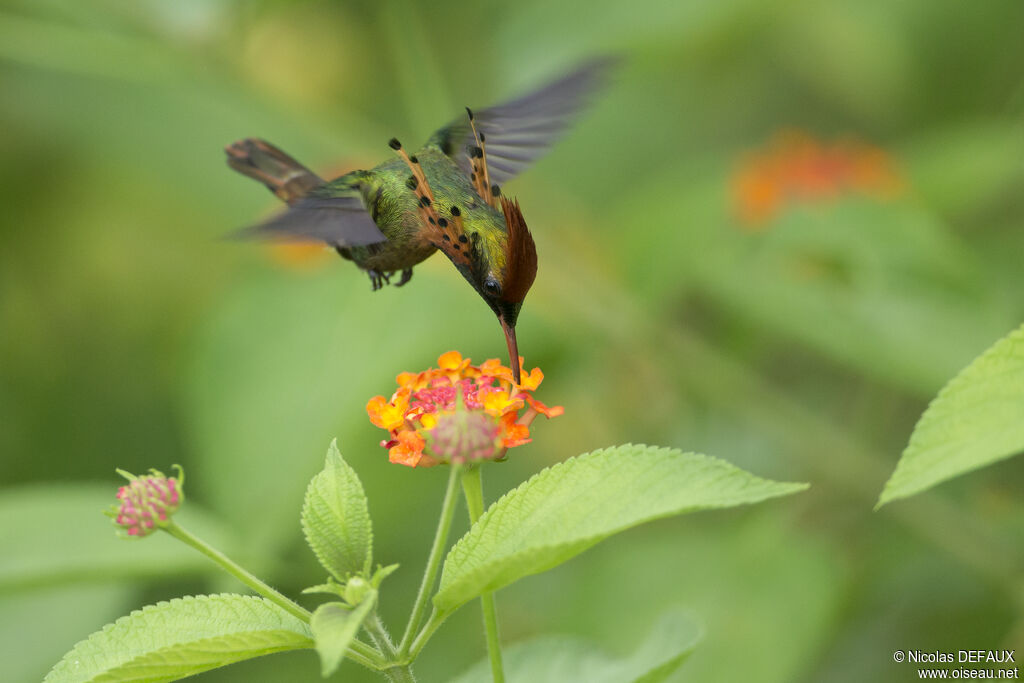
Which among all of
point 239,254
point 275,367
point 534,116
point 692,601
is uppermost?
point 239,254

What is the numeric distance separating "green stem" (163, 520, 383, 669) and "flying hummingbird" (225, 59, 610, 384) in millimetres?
334

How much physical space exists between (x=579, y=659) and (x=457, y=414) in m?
0.54

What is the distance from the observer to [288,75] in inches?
134

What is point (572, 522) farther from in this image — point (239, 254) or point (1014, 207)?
point (239, 254)

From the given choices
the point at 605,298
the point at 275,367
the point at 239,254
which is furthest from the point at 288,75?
the point at 605,298

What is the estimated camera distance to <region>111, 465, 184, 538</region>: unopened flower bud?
3.75 feet

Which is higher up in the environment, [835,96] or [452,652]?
[835,96]

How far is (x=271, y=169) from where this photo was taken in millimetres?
1682

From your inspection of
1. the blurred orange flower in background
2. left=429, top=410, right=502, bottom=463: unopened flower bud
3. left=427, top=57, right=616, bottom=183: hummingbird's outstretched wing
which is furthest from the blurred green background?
left=429, top=410, right=502, bottom=463: unopened flower bud

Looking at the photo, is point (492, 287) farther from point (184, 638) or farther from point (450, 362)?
point (184, 638)

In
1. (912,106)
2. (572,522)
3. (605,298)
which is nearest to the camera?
(572,522)

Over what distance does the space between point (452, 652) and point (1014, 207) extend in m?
1.88
